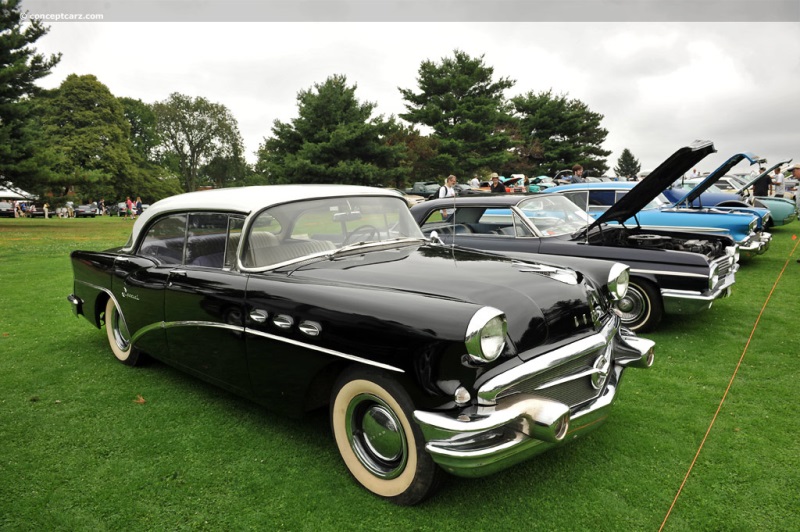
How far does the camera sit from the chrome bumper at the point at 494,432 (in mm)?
2176

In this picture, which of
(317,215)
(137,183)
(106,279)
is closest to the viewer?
(317,215)

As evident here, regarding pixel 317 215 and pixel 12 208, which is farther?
pixel 12 208

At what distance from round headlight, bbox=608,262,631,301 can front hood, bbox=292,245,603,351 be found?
352mm

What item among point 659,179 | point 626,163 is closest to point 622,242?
point 659,179

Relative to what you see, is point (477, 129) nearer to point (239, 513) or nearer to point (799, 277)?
point (799, 277)

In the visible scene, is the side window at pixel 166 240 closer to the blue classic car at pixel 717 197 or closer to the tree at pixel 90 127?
the blue classic car at pixel 717 197

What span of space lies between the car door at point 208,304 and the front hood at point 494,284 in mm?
497

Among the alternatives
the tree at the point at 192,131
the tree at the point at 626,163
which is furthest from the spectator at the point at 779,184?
the tree at the point at 626,163

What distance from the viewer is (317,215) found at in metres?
3.59

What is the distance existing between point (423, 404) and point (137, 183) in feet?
168

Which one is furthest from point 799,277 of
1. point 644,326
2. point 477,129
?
point 477,129

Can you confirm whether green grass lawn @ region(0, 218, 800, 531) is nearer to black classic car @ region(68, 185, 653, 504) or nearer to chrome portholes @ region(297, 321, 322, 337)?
black classic car @ region(68, 185, 653, 504)

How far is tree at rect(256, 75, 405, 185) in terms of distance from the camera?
1179 inches

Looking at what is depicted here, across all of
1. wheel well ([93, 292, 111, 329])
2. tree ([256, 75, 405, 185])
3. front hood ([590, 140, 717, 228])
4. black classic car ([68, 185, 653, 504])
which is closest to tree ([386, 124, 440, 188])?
tree ([256, 75, 405, 185])
